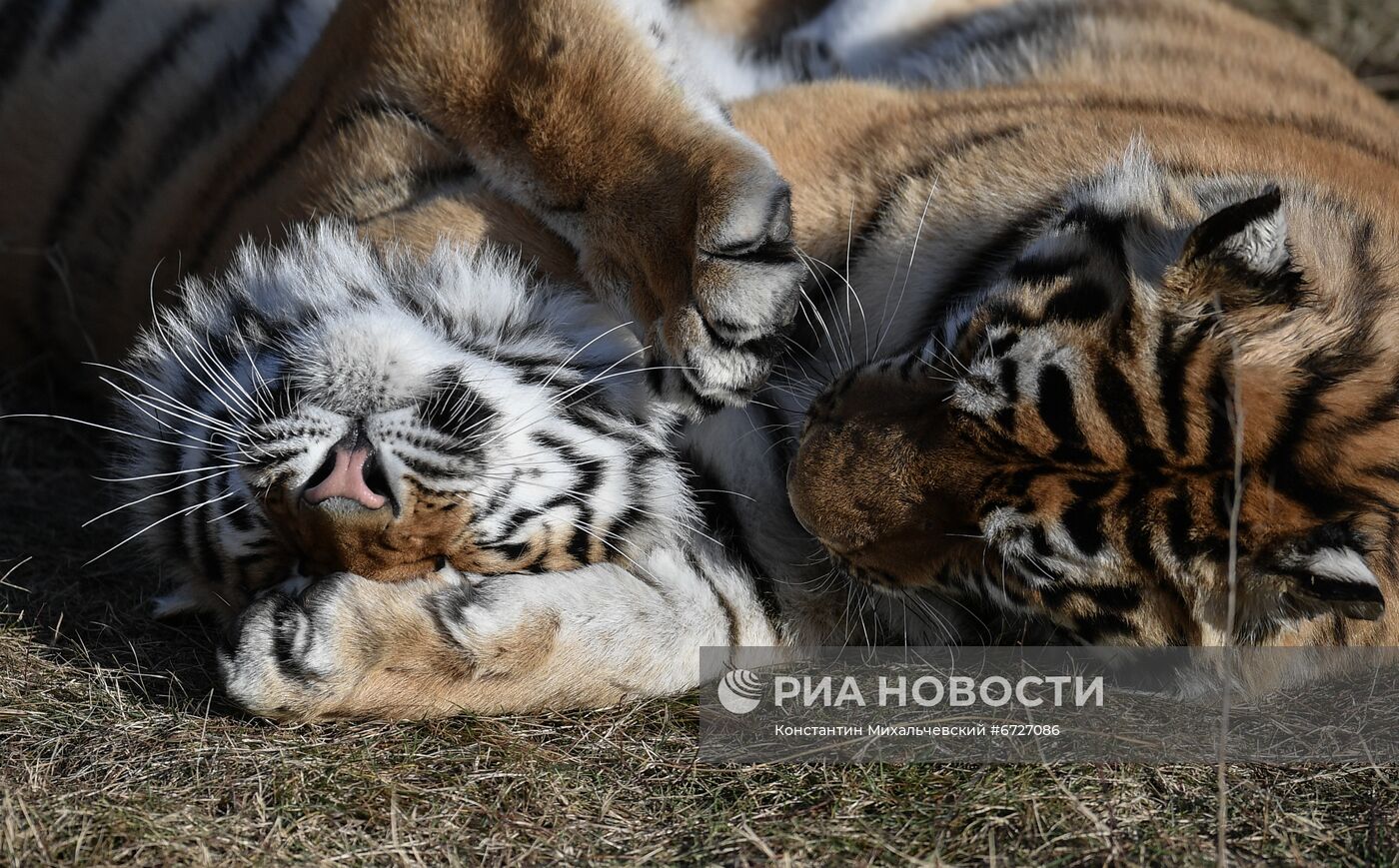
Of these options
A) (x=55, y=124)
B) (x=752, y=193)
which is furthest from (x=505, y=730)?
(x=55, y=124)

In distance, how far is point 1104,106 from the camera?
2.13 meters

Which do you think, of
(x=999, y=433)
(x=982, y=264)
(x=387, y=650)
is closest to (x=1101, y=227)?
(x=982, y=264)

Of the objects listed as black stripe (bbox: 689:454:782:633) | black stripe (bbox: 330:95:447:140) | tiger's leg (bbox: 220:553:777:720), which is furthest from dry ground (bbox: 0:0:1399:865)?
black stripe (bbox: 330:95:447:140)

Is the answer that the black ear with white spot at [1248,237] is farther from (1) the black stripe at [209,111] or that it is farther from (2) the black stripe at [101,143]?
(2) the black stripe at [101,143]

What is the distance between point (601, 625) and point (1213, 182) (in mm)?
999

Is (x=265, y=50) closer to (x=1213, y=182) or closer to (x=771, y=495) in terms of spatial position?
(x=771, y=495)

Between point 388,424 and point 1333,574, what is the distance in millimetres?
1124

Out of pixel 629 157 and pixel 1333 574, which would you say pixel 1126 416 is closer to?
pixel 1333 574

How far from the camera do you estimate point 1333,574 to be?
1.37m

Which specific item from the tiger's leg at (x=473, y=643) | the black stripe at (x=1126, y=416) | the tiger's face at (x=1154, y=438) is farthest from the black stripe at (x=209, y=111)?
the black stripe at (x=1126, y=416)

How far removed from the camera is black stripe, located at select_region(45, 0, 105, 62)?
263 cm

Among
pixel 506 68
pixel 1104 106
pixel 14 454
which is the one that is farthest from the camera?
pixel 14 454

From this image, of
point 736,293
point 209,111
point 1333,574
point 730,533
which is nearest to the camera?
point 1333,574

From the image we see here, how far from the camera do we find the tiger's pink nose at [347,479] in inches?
63.1
